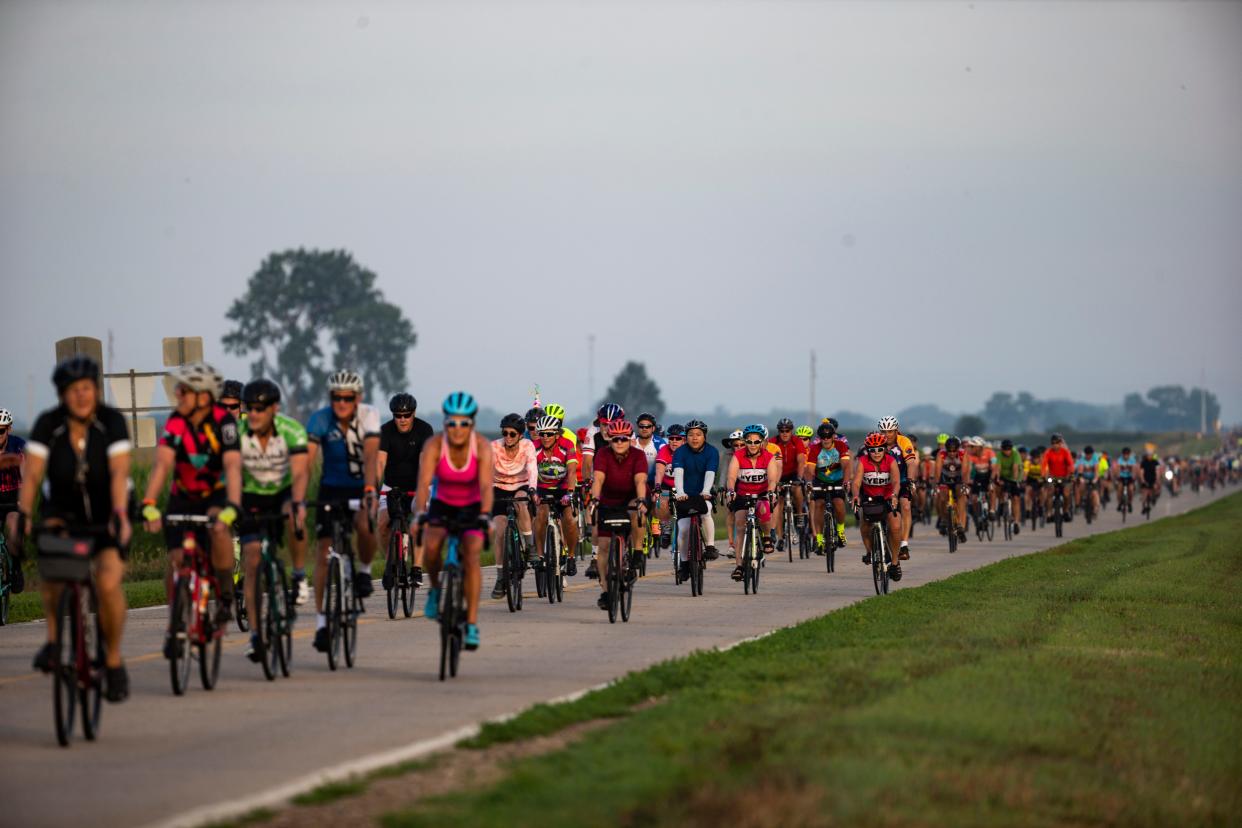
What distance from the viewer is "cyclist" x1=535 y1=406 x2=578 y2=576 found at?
21.2 metres

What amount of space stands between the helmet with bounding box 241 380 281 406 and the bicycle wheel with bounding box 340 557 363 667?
1.36m

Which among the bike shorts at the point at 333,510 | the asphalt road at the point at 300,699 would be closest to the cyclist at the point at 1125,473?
the asphalt road at the point at 300,699

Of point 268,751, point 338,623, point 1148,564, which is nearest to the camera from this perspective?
point 268,751

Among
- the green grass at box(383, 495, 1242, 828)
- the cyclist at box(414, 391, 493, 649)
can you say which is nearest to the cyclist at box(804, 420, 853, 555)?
the green grass at box(383, 495, 1242, 828)

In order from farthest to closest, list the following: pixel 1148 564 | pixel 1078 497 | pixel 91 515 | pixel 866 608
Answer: pixel 1078 497 < pixel 1148 564 < pixel 866 608 < pixel 91 515

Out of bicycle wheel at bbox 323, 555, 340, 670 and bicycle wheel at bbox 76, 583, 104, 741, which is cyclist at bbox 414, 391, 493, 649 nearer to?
bicycle wheel at bbox 323, 555, 340, 670

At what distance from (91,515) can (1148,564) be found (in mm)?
19707

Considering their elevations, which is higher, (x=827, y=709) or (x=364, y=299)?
(x=364, y=299)

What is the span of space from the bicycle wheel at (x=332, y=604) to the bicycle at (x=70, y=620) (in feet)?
10.1

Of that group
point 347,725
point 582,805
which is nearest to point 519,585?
point 347,725

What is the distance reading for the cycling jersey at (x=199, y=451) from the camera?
13211mm

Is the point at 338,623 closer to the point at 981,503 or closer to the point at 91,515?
the point at 91,515

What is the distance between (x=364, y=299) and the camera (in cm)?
15712

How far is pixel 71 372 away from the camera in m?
10.9
